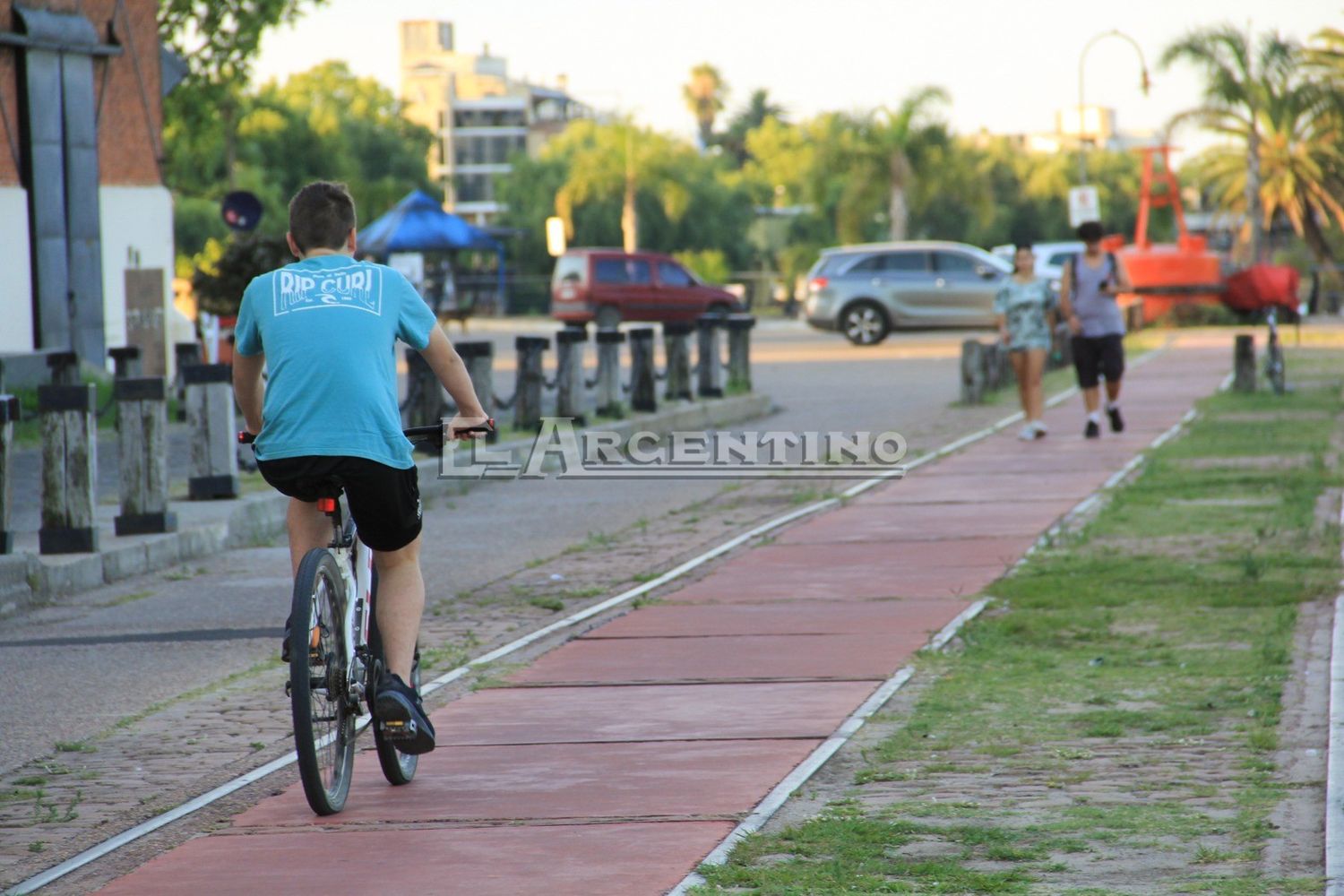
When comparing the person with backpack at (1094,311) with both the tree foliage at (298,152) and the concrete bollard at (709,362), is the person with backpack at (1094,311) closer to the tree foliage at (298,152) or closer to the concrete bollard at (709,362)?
the concrete bollard at (709,362)

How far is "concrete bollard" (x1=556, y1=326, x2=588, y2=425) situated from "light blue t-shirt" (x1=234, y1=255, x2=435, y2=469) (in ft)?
39.1

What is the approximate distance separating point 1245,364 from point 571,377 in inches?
295

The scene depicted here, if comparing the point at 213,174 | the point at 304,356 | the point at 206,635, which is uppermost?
the point at 213,174

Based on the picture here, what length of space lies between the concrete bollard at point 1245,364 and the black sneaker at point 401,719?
53.5 feet

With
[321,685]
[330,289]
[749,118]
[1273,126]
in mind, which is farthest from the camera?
[749,118]

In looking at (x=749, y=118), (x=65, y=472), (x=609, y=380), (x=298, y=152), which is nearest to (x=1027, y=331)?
(x=609, y=380)

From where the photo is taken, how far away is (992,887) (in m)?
4.39

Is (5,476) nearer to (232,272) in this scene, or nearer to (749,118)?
(232,272)

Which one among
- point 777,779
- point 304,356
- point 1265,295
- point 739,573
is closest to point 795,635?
point 739,573

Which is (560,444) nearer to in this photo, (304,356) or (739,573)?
(739,573)

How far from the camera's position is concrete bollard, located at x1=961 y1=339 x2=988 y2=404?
69.0 feet

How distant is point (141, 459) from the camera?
10812mm

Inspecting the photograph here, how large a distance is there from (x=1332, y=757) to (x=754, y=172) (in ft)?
347

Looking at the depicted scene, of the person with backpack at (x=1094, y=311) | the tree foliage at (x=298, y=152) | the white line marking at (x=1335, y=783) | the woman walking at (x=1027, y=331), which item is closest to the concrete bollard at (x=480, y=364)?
the woman walking at (x=1027, y=331)
